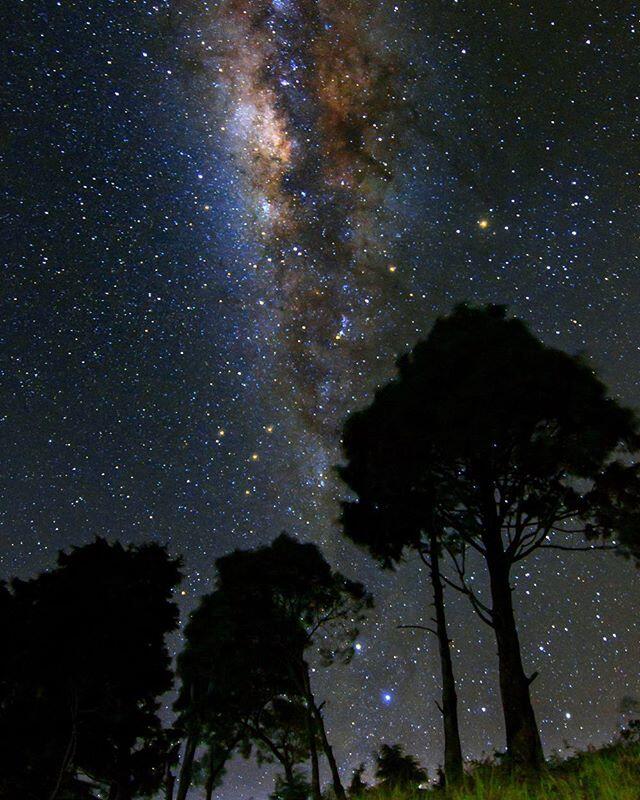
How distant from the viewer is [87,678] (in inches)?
611

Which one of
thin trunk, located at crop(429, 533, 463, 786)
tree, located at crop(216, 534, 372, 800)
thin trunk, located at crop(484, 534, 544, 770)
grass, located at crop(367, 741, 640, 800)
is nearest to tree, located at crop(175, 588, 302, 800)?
tree, located at crop(216, 534, 372, 800)

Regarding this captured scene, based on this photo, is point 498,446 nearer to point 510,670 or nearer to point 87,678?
point 510,670

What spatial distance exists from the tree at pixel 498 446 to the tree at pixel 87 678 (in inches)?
373

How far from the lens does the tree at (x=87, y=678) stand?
14.9 meters

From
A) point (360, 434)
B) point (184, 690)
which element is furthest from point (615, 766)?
point (184, 690)

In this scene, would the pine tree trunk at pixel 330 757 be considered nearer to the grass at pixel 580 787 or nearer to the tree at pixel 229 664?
the tree at pixel 229 664

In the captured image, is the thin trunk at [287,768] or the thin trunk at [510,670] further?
the thin trunk at [287,768]

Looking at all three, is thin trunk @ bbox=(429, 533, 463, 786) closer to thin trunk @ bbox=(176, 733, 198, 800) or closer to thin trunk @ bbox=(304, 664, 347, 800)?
thin trunk @ bbox=(304, 664, 347, 800)

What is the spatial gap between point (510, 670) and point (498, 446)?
5.40m

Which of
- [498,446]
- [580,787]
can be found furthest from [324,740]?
[580,787]

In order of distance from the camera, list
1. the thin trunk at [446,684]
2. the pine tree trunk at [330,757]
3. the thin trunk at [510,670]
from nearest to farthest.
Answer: the thin trunk at [510,670] < the thin trunk at [446,684] < the pine tree trunk at [330,757]

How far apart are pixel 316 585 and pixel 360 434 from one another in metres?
9.96

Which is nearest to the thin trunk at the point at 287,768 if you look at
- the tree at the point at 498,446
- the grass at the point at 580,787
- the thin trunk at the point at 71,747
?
the thin trunk at the point at 71,747

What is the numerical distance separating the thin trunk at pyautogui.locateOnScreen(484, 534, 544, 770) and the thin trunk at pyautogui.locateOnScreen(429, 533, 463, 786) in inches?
57.0
